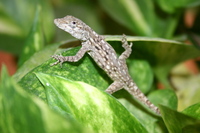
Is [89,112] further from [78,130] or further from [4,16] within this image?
[4,16]

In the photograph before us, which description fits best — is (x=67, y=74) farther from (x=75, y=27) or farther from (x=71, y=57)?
(x=75, y=27)

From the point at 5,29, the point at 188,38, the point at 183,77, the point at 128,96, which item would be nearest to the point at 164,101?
the point at 128,96

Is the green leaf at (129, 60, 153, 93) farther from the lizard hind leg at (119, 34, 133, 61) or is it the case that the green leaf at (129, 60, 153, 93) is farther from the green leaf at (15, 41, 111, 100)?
the green leaf at (15, 41, 111, 100)

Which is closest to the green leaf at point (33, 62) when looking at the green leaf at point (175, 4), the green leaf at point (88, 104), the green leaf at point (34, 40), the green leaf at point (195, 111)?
the green leaf at point (34, 40)

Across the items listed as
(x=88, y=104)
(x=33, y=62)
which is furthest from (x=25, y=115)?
(x=33, y=62)

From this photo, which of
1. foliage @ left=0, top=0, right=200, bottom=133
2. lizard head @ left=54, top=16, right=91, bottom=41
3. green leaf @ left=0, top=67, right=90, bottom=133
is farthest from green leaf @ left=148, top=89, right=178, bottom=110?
green leaf @ left=0, top=67, right=90, bottom=133

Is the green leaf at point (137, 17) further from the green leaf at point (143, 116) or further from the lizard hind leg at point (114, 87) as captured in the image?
the green leaf at point (143, 116)
